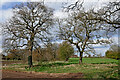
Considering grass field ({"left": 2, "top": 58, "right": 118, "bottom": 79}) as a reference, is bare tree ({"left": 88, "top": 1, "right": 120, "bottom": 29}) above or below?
above

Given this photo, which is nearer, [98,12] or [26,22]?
[98,12]

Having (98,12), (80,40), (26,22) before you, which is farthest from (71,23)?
(98,12)

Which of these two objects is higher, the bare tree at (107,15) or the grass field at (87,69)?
the bare tree at (107,15)

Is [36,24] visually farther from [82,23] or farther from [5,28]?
[82,23]

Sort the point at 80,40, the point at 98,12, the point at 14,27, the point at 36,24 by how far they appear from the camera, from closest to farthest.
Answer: the point at 98,12 < the point at 14,27 < the point at 36,24 < the point at 80,40

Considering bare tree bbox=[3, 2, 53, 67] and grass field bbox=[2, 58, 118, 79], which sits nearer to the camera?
grass field bbox=[2, 58, 118, 79]

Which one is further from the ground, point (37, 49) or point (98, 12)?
point (98, 12)

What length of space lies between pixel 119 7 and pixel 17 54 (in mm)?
14915

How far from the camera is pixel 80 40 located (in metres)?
22.4

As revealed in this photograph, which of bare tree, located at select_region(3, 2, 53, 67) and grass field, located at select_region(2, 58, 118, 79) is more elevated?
bare tree, located at select_region(3, 2, 53, 67)

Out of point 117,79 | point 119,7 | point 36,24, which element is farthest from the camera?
point 36,24

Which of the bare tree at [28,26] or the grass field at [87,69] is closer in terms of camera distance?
the grass field at [87,69]

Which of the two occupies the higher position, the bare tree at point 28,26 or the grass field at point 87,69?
the bare tree at point 28,26

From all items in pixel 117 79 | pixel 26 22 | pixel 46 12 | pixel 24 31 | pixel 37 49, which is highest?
pixel 46 12
